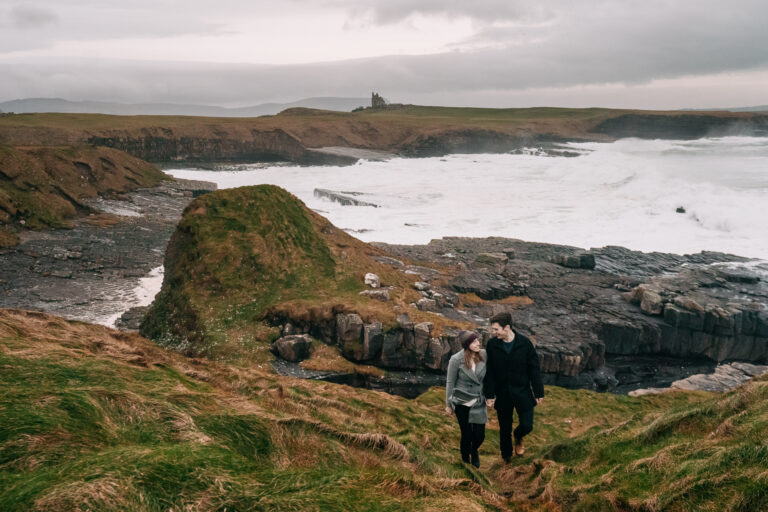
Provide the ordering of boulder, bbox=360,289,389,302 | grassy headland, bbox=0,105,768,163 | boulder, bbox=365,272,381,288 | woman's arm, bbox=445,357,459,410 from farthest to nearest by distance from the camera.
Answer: grassy headland, bbox=0,105,768,163, boulder, bbox=365,272,381,288, boulder, bbox=360,289,389,302, woman's arm, bbox=445,357,459,410

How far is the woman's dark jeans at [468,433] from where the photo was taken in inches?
259

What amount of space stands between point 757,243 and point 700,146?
241 ft

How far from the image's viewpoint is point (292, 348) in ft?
50.2

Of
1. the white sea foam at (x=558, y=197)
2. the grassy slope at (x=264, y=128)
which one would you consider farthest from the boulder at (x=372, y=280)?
the grassy slope at (x=264, y=128)

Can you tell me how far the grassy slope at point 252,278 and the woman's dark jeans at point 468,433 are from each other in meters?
9.07

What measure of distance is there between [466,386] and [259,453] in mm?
2907

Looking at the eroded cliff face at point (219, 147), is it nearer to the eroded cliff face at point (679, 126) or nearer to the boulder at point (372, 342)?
the boulder at point (372, 342)

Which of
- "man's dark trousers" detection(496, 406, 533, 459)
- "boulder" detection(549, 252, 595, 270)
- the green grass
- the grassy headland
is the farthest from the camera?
the grassy headland

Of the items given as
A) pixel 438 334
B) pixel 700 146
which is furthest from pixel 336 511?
pixel 700 146

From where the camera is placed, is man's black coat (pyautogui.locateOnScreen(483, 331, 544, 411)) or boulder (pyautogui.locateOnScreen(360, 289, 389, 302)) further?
boulder (pyautogui.locateOnScreen(360, 289, 389, 302))

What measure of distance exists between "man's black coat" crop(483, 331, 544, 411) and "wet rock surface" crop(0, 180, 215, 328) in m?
17.2

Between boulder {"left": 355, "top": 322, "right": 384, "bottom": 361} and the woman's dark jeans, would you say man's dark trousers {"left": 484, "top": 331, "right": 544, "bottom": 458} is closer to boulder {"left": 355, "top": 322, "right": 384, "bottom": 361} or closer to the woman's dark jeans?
the woman's dark jeans

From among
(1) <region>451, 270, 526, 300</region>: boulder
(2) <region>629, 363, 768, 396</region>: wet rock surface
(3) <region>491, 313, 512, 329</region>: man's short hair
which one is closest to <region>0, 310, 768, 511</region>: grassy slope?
(3) <region>491, 313, 512, 329</region>: man's short hair

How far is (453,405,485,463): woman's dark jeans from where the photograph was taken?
6.58 m
